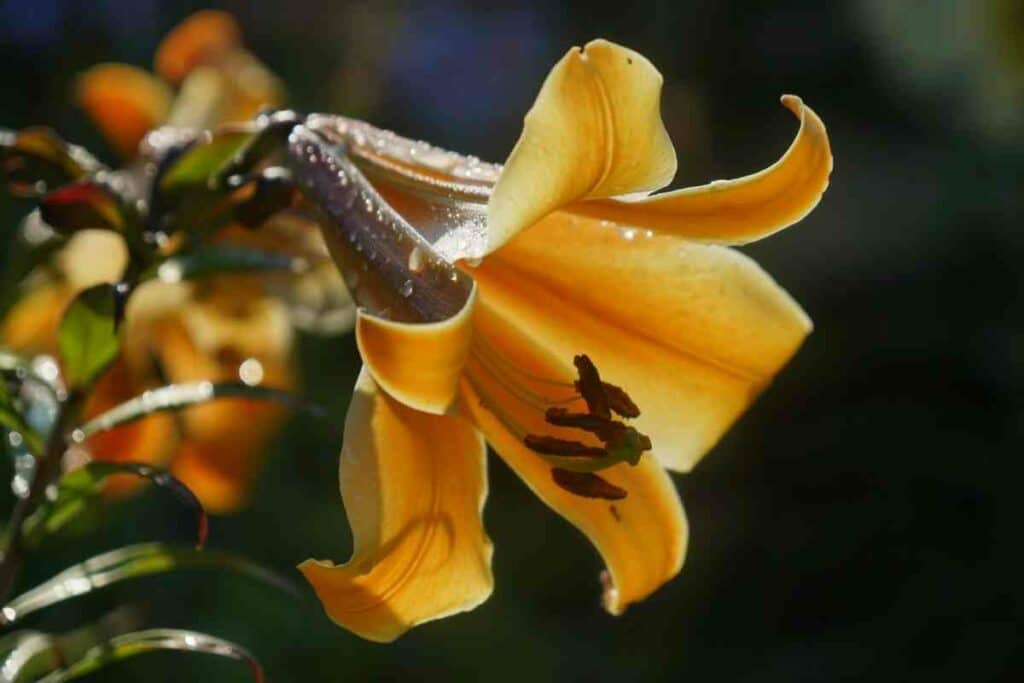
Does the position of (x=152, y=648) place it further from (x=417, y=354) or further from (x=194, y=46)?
(x=194, y=46)

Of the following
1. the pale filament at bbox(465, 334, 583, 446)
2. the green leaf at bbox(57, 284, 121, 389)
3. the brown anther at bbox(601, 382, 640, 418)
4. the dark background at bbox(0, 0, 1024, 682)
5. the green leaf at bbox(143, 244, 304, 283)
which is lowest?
the dark background at bbox(0, 0, 1024, 682)

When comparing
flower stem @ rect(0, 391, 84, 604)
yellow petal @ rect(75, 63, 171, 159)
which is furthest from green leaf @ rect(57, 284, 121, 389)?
yellow petal @ rect(75, 63, 171, 159)

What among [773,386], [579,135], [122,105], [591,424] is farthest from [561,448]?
[773,386]

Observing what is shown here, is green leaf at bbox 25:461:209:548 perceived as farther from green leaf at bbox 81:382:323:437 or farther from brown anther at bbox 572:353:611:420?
brown anther at bbox 572:353:611:420

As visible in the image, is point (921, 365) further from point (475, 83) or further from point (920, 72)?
point (475, 83)

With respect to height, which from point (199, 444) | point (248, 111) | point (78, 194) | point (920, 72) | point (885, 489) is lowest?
point (885, 489)

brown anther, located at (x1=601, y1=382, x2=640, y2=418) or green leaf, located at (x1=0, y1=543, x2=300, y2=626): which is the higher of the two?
brown anther, located at (x1=601, y1=382, x2=640, y2=418)

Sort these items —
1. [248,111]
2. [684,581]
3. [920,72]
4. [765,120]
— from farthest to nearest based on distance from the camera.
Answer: [765,120] → [920,72] → [684,581] → [248,111]

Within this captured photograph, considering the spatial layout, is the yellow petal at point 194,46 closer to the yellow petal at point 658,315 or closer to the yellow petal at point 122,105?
the yellow petal at point 122,105

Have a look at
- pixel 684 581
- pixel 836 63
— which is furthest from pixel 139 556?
pixel 836 63
